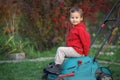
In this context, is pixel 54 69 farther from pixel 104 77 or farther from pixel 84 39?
pixel 104 77

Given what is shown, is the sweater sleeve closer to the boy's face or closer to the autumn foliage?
the boy's face

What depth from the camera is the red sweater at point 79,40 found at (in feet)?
20.9

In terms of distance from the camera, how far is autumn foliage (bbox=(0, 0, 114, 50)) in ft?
32.3

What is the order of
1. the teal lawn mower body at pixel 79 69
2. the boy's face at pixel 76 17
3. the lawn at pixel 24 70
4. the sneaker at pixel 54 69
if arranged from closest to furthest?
the teal lawn mower body at pixel 79 69
the sneaker at pixel 54 69
the boy's face at pixel 76 17
the lawn at pixel 24 70

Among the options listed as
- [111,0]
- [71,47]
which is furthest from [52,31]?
[71,47]

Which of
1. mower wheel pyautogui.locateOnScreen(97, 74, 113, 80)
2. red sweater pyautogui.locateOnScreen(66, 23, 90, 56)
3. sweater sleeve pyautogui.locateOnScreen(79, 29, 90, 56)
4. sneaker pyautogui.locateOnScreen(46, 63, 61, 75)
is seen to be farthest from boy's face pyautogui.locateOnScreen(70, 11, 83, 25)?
mower wheel pyautogui.locateOnScreen(97, 74, 113, 80)

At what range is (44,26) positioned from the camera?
1001 centimetres

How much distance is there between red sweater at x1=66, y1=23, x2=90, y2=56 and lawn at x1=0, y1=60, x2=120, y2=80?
91cm

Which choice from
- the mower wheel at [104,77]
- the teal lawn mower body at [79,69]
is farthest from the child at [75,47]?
the mower wheel at [104,77]

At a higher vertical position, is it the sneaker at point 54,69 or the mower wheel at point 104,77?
the sneaker at point 54,69

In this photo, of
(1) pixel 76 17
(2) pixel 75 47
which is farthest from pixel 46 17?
(2) pixel 75 47

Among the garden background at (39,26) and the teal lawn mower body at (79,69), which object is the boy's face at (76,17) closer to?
the teal lawn mower body at (79,69)

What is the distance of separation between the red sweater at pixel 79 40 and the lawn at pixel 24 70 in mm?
912

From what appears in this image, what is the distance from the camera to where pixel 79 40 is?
6.43 m
